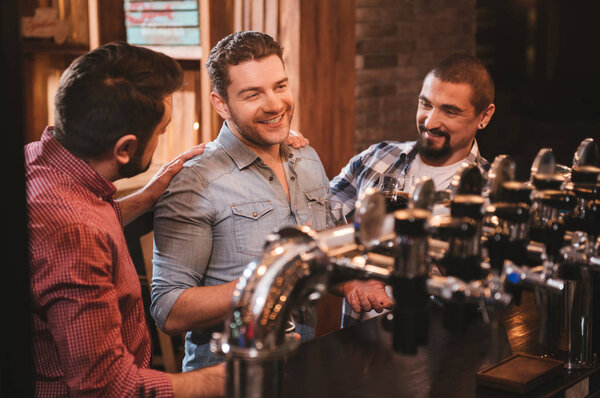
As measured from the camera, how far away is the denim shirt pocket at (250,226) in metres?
1.89

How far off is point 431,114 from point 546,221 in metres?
1.55

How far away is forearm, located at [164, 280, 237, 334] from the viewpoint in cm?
175

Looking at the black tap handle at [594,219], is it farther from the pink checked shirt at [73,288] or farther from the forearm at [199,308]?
the forearm at [199,308]

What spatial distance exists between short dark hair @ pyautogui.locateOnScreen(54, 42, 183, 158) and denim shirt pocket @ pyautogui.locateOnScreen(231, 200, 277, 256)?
52cm

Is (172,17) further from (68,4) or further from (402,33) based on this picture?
(402,33)

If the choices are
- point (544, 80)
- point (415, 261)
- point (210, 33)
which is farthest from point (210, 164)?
point (544, 80)

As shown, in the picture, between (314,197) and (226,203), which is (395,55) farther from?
(226,203)

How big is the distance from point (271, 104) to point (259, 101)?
3 centimetres

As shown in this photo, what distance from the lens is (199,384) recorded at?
131cm

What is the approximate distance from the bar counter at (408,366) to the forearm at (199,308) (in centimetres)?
23

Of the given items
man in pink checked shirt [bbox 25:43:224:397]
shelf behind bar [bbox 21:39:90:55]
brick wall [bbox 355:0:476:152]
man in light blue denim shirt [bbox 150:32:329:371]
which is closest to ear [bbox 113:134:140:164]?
man in pink checked shirt [bbox 25:43:224:397]

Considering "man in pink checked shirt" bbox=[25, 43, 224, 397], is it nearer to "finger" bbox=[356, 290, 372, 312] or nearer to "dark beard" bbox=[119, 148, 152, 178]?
"dark beard" bbox=[119, 148, 152, 178]

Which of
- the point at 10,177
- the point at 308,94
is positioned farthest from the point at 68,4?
the point at 10,177

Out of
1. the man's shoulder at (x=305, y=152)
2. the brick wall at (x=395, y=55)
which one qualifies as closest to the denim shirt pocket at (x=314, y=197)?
the man's shoulder at (x=305, y=152)
